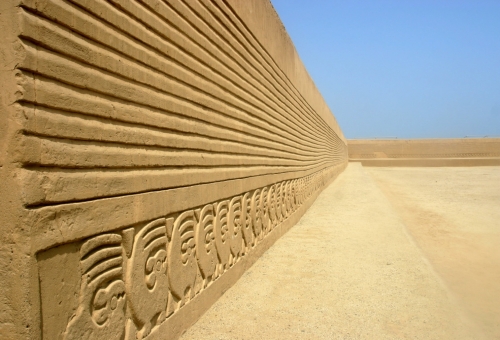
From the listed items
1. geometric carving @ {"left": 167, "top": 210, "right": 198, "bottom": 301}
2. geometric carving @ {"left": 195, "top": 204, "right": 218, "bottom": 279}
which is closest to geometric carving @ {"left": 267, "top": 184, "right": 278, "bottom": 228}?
geometric carving @ {"left": 195, "top": 204, "right": 218, "bottom": 279}

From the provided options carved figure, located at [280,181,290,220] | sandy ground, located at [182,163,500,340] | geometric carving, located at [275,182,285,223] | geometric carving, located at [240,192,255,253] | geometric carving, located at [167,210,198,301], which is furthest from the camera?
carved figure, located at [280,181,290,220]

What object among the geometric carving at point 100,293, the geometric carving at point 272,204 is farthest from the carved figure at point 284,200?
the geometric carving at point 100,293

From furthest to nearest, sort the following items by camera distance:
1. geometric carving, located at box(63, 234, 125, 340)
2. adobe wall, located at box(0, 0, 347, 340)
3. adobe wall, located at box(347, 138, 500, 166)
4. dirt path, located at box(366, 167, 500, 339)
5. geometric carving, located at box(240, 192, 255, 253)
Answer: adobe wall, located at box(347, 138, 500, 166), dirt path, located at box(366, 167, 500, 339), geometric carving, located at box(240, 192, 255, 253), geometric carving, located at box(63, 234, 125, 340), adobe wall, located at box(0, 0, 347, 340)

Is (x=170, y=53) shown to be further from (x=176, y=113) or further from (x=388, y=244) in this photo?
(x=388, y=244)

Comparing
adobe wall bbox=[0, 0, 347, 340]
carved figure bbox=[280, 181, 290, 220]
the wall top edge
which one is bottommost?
carved figure bbox=[280, 181, 290, 220]

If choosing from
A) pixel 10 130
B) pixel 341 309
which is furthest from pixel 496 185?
pixel 10 130

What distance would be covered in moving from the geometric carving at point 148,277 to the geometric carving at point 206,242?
466 mm

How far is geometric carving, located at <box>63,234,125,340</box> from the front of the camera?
5.56ft

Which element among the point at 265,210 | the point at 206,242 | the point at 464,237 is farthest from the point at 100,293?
the point at 464,237

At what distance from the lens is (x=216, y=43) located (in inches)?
122

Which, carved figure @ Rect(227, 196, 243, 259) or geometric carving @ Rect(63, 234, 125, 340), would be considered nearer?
geometric carving @ Rect(63, 234, 125, 340)

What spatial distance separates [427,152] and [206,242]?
31.4 meters

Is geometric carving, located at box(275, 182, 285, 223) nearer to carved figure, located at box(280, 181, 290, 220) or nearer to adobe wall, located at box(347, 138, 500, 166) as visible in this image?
carved figure, located at box(280, 181, 290, 220)

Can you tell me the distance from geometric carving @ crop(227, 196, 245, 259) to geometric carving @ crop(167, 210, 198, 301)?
0.71 meters
